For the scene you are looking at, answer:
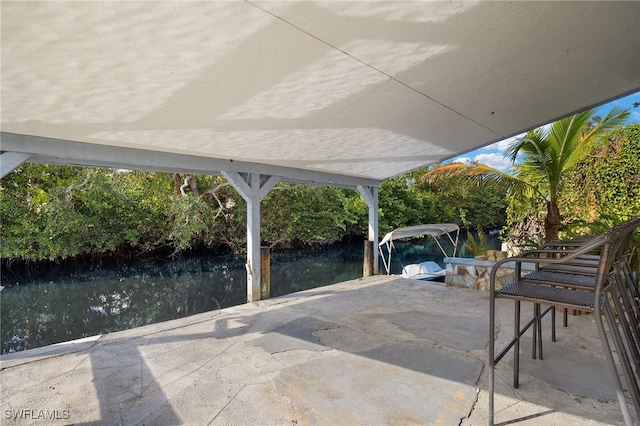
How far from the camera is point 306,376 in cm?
255

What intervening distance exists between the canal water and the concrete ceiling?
181 inches

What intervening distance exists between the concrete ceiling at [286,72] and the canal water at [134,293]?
15.0 ft

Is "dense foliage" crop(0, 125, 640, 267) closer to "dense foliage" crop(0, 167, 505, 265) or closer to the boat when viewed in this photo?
"dense foliage" crop(0, 167, 505, 265)

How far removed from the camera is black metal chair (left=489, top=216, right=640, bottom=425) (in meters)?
1.37

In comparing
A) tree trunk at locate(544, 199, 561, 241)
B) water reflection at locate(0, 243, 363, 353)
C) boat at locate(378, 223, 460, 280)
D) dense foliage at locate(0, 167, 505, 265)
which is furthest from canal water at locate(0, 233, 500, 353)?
tree trunk at locate(544, 199, 561, 241)

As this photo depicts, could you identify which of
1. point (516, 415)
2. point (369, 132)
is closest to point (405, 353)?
point (516, 415)

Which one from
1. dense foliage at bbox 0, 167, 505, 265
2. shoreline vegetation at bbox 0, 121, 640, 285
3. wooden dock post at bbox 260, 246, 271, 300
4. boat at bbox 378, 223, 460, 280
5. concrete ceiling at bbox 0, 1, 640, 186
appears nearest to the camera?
concrete ceiling at bbox 0, 1, 640, 186

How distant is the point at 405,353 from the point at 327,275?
8.61 metres

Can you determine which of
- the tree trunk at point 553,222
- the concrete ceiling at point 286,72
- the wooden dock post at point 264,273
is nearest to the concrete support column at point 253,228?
the wooden dock post at point 264,273

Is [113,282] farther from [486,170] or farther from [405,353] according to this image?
[486,170]

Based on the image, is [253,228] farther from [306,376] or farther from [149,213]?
[149,213]

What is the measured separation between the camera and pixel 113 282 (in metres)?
9.77

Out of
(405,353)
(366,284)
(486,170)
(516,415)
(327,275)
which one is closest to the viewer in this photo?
(516,415)

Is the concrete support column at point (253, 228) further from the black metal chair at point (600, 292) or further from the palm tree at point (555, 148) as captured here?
the palm tree at point (555, 148)
